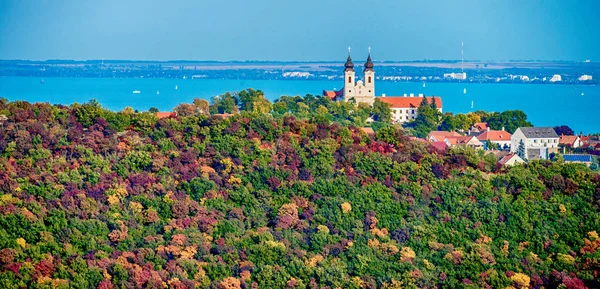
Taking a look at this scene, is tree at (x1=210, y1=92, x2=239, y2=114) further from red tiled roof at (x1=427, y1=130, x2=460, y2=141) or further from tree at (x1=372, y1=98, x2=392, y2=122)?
red tiled roof at (x1=427, y1=130, x2=460, y2=141)

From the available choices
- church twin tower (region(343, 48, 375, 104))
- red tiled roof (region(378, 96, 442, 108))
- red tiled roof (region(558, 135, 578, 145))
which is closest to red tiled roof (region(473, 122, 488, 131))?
red tiled roof (region(558, 135, 578, 145))

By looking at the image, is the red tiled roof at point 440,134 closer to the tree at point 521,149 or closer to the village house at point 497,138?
the village house at point 497,138

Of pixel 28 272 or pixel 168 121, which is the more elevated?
pixel 168 121

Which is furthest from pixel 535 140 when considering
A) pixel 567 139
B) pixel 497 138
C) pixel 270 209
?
pixel 270 209

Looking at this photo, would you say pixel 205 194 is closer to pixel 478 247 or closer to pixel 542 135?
pixel 478 247

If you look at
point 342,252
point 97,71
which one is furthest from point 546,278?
point 97,71

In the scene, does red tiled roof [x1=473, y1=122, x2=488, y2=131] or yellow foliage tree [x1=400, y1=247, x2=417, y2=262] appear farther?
red tiled roof [x1=473, y1=122, x2=488, y2=131]

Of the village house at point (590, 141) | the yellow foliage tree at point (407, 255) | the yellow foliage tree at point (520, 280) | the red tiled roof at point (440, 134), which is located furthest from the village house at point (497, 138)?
the yellow foliage tree at point (520, 280)
